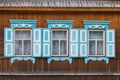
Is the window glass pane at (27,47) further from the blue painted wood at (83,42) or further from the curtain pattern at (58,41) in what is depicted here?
the blue painted wood at (83,42)

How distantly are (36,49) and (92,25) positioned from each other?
2.59m

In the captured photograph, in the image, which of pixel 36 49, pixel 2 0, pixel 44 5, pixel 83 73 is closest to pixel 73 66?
pixel 83 73

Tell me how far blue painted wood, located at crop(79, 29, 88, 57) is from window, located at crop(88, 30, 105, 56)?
0.24m

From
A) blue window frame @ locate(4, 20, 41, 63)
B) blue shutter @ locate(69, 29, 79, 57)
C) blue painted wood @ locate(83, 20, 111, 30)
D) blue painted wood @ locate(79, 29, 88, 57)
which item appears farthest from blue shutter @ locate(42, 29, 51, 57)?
blue painted wood @ locate(83, 20, 111, 30)

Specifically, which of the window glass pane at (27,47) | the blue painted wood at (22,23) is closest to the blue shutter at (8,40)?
the blue painted wood at (22,23)

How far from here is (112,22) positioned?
1387cm

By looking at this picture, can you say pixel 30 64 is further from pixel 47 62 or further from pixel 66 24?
pixel 66 24

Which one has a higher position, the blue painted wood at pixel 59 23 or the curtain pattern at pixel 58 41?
the blue painted wood at pixel 59 23

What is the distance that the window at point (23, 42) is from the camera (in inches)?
542

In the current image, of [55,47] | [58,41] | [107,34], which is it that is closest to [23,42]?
[55,47]

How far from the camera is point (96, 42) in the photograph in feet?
45.6

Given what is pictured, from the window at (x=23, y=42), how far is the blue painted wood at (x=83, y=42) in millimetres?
2164

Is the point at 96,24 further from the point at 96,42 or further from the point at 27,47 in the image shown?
the point at 27,47

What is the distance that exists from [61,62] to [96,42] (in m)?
1.73
